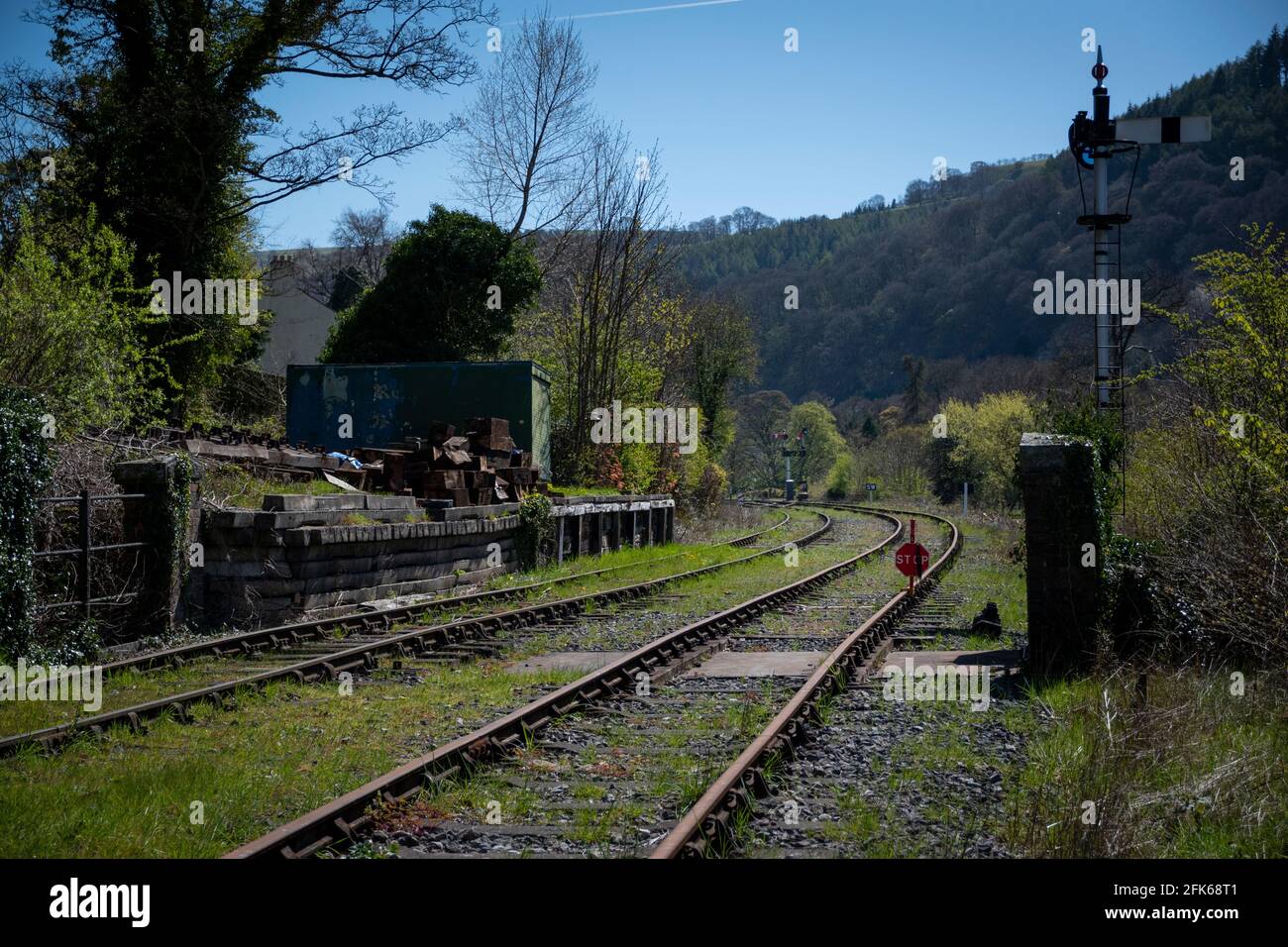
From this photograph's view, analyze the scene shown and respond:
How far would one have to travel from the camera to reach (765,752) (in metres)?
6.31

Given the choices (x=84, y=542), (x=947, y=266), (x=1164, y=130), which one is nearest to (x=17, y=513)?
(x=84, y=542)

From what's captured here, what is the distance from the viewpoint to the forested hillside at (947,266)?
310 ft

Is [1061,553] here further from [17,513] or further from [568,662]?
[17,513]

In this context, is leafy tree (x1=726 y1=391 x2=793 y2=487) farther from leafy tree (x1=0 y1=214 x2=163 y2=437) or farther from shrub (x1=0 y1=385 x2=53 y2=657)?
shrub (x1=0 y1=385 x2=53 y2=657)

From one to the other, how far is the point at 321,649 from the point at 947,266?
13624 cm

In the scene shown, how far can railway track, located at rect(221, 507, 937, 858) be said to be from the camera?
4.90 m

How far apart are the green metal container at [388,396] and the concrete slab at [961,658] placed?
13929 millimetres

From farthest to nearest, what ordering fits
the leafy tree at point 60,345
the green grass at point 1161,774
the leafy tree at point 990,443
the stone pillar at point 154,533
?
the leafy tree at point 990,443 < the leafy tree at point 60,345 < the stone pillar at point 154,533 < the green grass at point 1161,774

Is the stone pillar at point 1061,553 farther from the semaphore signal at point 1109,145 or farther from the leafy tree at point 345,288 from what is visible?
the leafy tree at point 345,288

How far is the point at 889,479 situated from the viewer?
235ft

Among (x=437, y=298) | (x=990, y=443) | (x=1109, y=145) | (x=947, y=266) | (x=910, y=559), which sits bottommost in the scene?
(x=910, y=559)

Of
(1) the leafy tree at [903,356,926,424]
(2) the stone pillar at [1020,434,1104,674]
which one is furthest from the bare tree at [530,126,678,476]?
(1) the leafy tree at [903,356,926,424]

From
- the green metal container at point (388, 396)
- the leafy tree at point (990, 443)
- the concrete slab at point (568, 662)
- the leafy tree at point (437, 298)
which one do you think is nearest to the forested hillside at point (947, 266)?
the leafy tree at point (990, 443)
